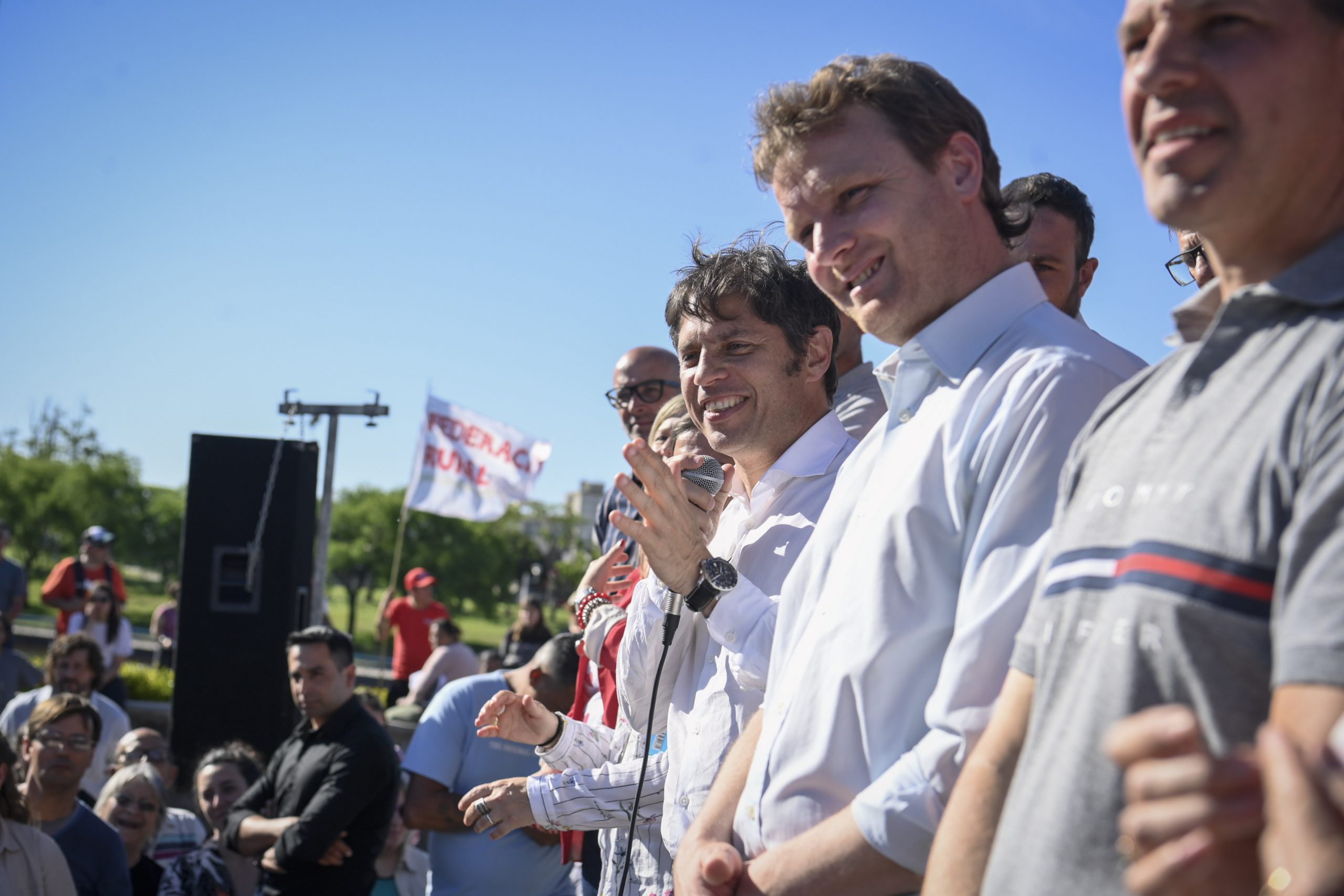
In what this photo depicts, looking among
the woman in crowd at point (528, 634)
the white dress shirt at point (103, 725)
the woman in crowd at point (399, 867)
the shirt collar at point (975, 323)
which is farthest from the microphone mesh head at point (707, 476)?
the woman in crowd at point (528, 634)

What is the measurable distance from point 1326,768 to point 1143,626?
0.90ft

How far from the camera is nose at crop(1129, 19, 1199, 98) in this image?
47.9 inches

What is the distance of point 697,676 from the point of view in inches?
104

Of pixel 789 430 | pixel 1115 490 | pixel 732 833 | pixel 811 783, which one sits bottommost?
pixel 732 833

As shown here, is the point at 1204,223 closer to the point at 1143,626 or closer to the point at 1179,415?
the point at 1179,415

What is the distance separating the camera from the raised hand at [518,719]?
2.95 meters

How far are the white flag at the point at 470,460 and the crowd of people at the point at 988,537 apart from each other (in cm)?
1024

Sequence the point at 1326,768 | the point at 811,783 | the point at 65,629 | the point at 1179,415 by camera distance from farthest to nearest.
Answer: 1. the point at 65,629
2. the point at 811,783
3. the point at 1179,415
4. the point at 1326,768

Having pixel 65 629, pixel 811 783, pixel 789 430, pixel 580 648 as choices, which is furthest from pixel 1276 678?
pixel 65 629

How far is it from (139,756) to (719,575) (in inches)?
228

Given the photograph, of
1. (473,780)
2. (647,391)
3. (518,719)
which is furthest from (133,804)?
(518,719)

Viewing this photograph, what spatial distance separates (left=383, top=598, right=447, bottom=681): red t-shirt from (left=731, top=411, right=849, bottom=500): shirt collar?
1069 cm

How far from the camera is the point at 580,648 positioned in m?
3.57

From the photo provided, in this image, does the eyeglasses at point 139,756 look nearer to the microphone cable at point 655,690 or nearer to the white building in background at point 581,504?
the microphone cable at point 655,690
